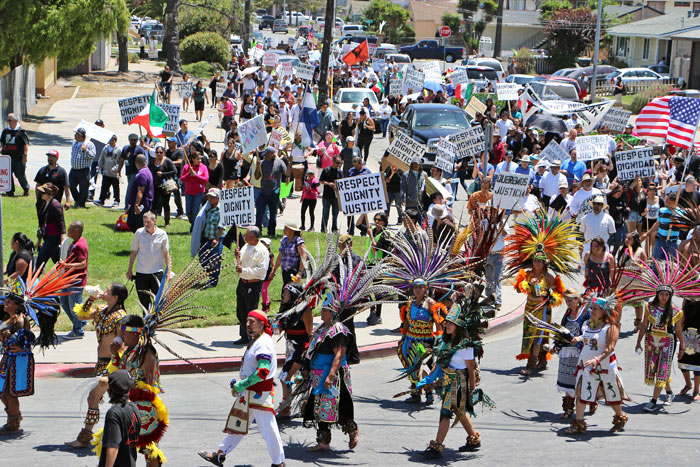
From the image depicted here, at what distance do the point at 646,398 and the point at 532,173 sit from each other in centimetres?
947

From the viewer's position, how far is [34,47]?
3011cm

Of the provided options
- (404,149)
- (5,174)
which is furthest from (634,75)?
(5,174)

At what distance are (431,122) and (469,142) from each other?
6.73 m

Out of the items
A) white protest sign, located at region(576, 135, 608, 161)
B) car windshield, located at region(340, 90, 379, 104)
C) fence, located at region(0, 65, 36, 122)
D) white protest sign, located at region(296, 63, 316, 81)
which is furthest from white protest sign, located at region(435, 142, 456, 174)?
car windshield, located at region(340, 90, 379, 104)

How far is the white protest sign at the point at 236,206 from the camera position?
45.9 feet

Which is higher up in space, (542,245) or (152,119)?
(152,119)

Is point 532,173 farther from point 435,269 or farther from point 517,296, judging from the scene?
point 435,269

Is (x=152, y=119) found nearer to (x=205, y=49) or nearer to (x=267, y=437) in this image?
(x=267, y=437)

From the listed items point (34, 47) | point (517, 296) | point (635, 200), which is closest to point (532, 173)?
point (635, 200)

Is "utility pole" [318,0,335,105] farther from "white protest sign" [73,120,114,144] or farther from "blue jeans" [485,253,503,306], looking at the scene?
"blue jeans" [485,253,503,306]

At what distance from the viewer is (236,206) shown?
554 inches

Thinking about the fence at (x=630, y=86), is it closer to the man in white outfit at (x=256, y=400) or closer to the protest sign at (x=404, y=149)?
the protest sign at (x=404, y=149)

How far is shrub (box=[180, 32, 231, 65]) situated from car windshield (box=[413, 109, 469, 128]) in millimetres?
31553

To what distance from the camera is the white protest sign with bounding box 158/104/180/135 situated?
21828 mm
